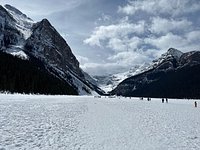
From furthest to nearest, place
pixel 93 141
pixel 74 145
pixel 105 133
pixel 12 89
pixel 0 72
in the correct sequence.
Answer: pixel 0 72 < pixel 12 89 < pixel 105 133 < pixel 93 141 < pixel 74 145

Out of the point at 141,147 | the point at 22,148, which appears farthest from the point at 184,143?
the point at 22,148

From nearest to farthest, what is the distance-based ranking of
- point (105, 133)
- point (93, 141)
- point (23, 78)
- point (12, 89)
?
point (93, 141) → point (105, 133) → point (12, 89) → point (23, 78)

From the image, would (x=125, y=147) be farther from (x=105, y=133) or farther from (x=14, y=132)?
(x=14, y=132)

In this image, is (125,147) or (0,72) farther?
(0,72)

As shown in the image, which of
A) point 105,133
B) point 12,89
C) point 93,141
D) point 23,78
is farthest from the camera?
point 23,78

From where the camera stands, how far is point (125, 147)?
1302 cm

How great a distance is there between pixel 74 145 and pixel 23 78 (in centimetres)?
10774

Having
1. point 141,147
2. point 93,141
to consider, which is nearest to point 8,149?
Answer: point 93,141

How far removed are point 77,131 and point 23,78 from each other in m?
104

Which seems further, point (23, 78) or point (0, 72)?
point (23, 78)

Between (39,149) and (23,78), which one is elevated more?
(23,78)

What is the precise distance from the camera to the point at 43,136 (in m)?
14.2

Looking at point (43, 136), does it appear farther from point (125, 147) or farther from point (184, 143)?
point (184, 143)

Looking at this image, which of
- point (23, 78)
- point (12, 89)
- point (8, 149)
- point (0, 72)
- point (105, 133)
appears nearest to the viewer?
point (8, 149)
